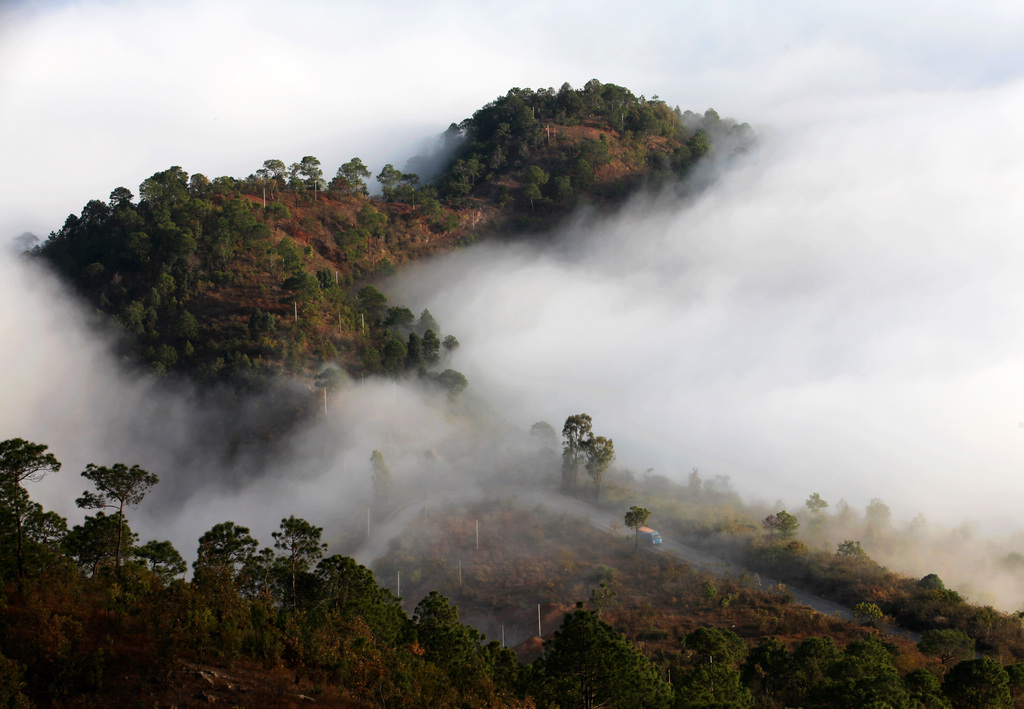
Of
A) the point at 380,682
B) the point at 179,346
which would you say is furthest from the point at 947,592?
the point at 179,346

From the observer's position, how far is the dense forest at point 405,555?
30.3 m

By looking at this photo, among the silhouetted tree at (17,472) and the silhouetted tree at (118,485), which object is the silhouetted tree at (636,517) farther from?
the silhouetted tree at (17,472)

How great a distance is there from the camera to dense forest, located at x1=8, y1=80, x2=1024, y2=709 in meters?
30.3

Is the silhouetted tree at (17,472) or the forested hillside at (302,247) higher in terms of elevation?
the forested hillside at (302,247)

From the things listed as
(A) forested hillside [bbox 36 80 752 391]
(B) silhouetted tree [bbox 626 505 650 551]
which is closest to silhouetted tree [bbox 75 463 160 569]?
(B) silhouetted tree [bbox 626 505 650 551]

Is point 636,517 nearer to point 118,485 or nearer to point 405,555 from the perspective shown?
point 405,555

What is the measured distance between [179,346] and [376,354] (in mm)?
25862

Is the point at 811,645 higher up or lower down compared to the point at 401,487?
lower down

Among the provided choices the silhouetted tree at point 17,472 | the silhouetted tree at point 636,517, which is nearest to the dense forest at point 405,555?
the silhouetted tree at point 17,472

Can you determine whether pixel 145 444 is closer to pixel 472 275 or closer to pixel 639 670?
pixel 472 275

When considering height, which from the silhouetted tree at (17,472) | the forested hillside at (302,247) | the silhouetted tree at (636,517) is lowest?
the silhouetted tree at (17,472)

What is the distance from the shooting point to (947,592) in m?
58.8

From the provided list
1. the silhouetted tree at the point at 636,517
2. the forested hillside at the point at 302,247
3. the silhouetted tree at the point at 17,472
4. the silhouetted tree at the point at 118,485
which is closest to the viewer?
the silhouetted tree at the point at 17,472

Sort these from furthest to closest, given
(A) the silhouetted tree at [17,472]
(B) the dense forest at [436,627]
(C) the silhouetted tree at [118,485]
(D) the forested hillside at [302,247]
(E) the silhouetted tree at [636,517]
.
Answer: (D) the forested hillside at [302,247], (E) the silhouetted tree at [636,517], (C) the silhouetted tree at [118,485], (A) the silhouetted tree at [17,472], (B) the dense forest at [436,627]
